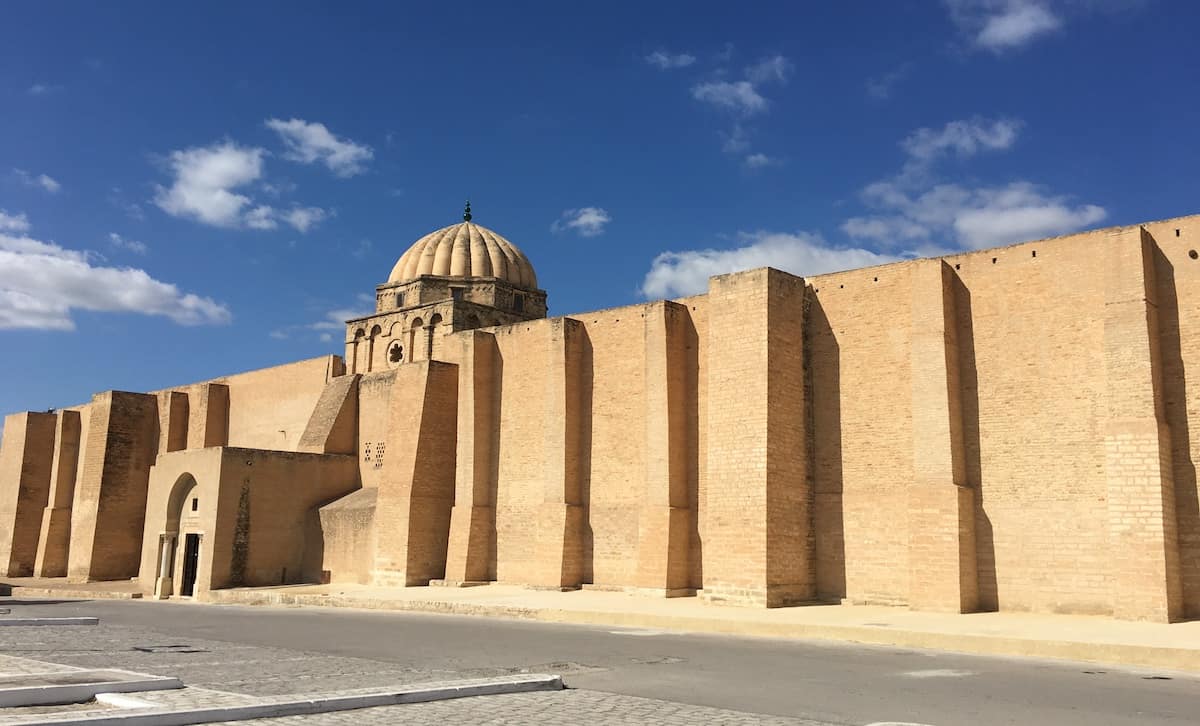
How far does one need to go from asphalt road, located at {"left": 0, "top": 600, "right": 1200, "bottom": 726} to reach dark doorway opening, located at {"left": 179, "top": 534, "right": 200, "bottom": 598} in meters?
10.9

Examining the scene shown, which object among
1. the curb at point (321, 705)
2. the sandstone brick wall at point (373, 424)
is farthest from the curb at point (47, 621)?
the sandstone brick wall at point (373, 424)

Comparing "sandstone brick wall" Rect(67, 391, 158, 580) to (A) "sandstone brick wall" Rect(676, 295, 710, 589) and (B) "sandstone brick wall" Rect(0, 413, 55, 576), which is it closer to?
(B) "sandstone brick wall" Rect(0, 413, 55, 576)

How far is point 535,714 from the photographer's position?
20.2 feet

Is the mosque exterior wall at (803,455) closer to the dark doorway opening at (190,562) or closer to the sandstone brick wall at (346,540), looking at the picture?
the sandstone brick wall at (346,540)

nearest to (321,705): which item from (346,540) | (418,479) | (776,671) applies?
(776,671)

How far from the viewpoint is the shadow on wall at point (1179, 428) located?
13.2 meters

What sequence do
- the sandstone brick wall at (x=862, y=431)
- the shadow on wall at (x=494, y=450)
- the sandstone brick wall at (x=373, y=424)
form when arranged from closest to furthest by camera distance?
1. the sandstone brick wall at (x=862, y=431)
2. the shadow on wall at (x=494, y=450)
3. the sandstone brick wall at (x=373, y=424)

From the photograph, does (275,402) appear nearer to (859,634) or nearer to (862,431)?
(862,431)

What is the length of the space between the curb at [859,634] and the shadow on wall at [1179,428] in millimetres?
3694

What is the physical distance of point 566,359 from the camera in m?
20.7

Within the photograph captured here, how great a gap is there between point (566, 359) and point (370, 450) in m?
8.02

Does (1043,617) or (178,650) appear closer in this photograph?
(178,650)

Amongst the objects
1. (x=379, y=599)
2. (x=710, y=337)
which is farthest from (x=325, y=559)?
(x=710, y=337)

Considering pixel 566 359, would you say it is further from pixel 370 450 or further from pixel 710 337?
pixel 370 450
